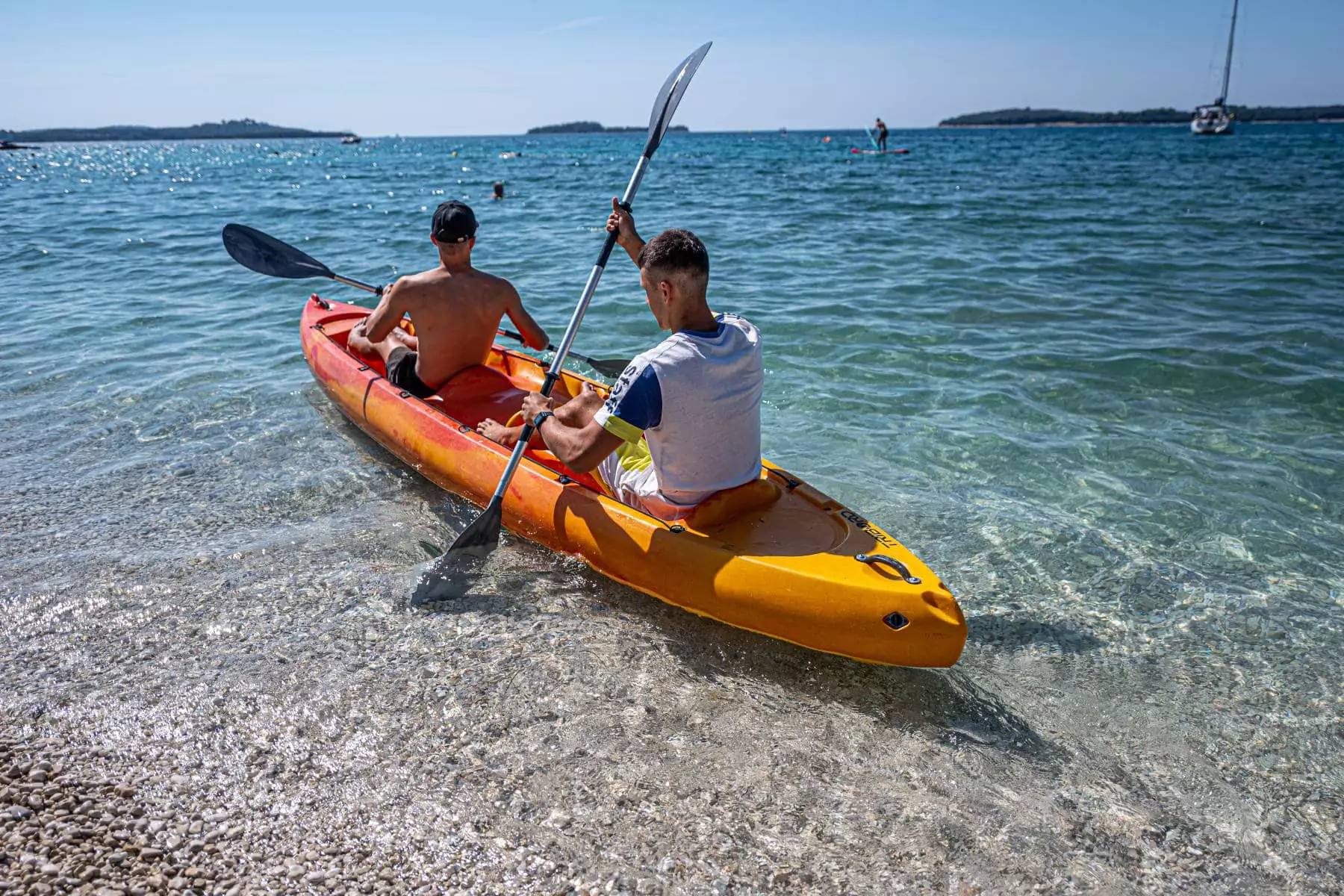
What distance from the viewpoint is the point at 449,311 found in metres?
5.16

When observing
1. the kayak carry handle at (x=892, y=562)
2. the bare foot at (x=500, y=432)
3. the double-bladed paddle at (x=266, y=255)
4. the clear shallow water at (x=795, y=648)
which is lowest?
the clear shallow water at (x=795, y=648)

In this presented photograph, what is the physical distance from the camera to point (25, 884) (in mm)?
2283

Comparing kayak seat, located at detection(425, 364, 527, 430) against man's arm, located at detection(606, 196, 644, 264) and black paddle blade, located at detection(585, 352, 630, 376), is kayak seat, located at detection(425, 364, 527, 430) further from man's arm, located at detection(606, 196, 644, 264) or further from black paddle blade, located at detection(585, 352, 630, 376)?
man's arm, located at detection(606, 196, 644, 264)

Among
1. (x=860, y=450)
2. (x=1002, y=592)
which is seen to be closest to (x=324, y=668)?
(x=1002, y=592)

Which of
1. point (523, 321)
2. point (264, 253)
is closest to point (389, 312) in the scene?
point (523, 321)

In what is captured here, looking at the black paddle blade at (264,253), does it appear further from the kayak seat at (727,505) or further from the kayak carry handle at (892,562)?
the kayak carry handle at (892,562)

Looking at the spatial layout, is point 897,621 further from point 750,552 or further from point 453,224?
point 453,224

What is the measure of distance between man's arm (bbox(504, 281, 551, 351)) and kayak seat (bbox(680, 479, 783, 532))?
188 cm

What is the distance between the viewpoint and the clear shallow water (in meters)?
2.77

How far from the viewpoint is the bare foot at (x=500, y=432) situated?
4820mm

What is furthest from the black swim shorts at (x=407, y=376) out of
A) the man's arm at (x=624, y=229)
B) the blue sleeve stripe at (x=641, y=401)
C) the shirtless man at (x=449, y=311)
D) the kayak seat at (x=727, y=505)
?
the blue sleeve stripe at (x=641, y=401)

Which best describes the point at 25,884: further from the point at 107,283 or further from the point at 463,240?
the point at 107,283

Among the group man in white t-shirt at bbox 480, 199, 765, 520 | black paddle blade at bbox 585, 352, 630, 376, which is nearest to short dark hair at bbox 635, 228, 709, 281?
man in white t-shirt at bbox 480, 199, 765, 520

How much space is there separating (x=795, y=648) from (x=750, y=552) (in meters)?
0.45
